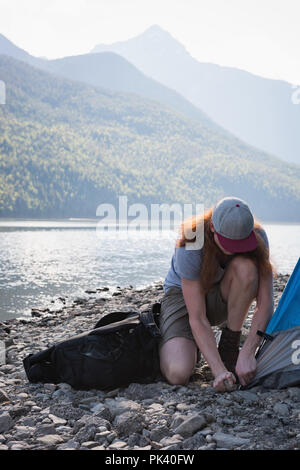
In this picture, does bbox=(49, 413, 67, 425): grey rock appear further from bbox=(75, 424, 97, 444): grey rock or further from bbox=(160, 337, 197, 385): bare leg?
bbox=(160, 337, 197, 385): bare leg

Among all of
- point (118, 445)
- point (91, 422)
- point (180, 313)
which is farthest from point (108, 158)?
point (118, 445)

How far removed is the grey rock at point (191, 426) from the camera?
2.97 meters

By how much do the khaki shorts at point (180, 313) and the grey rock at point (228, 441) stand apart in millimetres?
1062

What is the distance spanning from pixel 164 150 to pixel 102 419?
130396mm

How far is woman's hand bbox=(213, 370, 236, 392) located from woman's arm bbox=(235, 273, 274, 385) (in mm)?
142

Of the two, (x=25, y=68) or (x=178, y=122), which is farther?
(x=25, y=68)

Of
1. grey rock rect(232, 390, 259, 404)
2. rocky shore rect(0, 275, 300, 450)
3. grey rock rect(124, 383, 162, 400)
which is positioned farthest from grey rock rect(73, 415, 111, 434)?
grey rock rect(232, 390, 259, 404)

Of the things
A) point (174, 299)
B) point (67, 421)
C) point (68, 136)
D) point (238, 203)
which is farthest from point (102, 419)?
point (68, 136)

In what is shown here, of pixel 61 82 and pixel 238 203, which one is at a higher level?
pixel 61 82

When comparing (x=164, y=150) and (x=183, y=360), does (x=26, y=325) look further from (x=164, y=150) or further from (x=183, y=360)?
(x=164, y=150)
